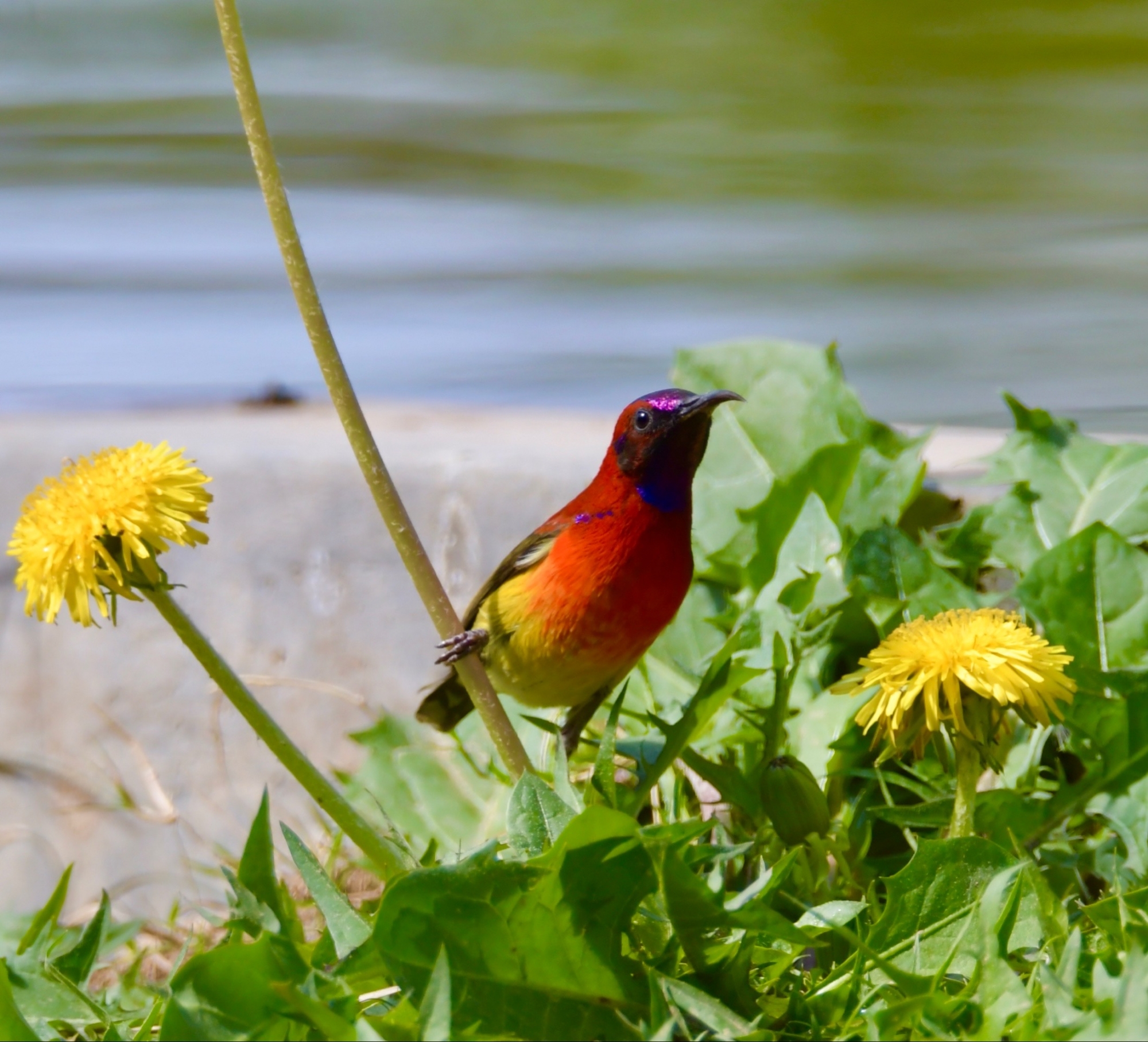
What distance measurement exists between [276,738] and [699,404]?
554 mm

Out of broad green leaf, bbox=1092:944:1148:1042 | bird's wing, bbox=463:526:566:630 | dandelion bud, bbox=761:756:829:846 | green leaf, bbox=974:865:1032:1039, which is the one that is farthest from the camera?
bird's wing, bbox=463:526:566:630

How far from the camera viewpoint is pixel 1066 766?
1386 millimetres

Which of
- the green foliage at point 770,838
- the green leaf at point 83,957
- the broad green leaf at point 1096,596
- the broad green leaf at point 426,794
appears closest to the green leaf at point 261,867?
the green foliage at point 770,838

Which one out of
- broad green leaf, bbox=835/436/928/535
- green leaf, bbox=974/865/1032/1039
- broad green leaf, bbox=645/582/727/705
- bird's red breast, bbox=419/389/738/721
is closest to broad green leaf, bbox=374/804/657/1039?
green leaf, bbox=974/865/1032/1039

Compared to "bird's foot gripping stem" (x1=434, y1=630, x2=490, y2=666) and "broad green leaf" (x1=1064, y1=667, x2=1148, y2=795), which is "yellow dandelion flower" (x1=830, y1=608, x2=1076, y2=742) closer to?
"broad green leaf" (x1=1064, y1=667, x2=1148, y2=795)

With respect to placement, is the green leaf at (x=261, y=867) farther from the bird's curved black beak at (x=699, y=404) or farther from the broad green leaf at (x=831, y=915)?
the bird's curved black beak at (x=699, y=404)

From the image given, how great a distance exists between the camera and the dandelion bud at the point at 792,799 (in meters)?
1.08

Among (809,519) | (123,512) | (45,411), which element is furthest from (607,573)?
(45,411)

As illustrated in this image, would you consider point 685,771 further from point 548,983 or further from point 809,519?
point 548,983

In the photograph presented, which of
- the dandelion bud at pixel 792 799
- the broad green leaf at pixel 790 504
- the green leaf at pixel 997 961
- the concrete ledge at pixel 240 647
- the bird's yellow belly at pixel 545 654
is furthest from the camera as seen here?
the concrete ledge at pixel 240 647

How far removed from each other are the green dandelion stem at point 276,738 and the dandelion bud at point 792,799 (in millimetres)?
353

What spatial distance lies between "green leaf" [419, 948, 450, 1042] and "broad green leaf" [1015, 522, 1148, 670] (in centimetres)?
90

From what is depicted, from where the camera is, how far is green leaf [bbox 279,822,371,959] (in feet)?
2.97

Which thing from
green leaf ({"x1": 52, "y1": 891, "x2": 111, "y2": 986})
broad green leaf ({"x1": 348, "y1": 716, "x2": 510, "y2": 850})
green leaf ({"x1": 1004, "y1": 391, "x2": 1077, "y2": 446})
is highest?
green leaf ({"x1": 1004, "y1": 391, "x2": 1077, "y2": 446})
